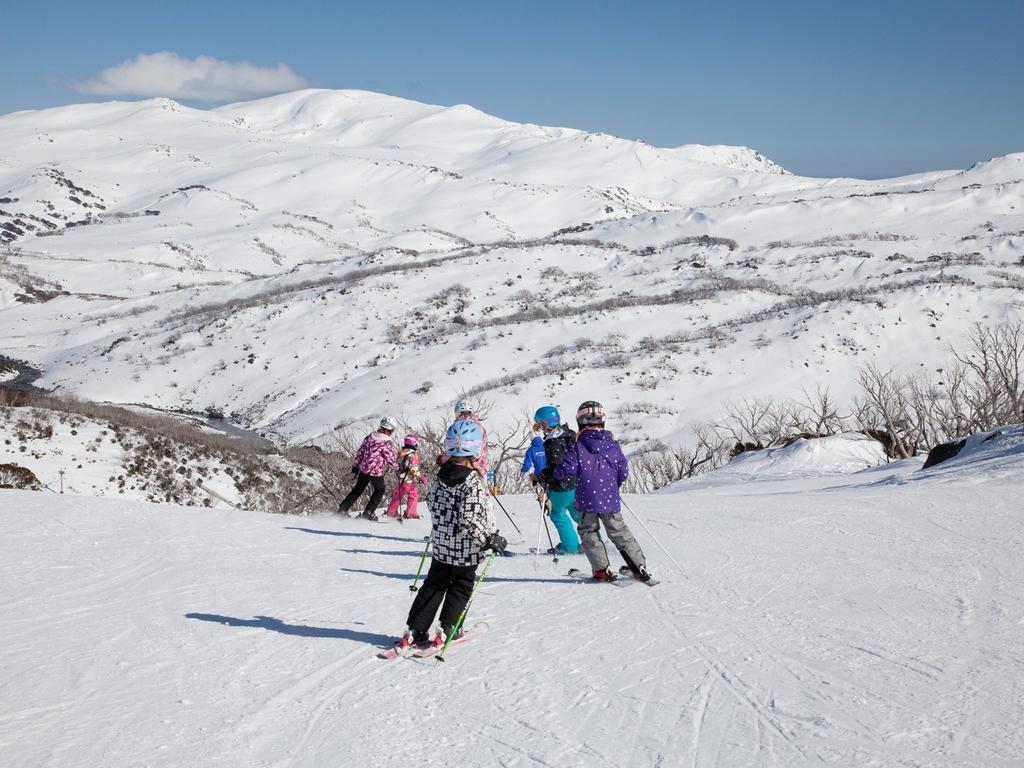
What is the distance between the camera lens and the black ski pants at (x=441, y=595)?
5738 millimetres

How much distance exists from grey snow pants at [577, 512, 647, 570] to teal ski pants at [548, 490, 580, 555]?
4.00 ft

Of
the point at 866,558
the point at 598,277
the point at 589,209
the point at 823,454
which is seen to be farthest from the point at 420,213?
the point at 866,558

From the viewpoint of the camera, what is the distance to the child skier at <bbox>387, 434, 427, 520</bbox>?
13.1m

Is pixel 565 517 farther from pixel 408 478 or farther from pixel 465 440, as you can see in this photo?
pixel 408 478

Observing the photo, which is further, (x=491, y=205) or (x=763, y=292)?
(x=491, y=205)

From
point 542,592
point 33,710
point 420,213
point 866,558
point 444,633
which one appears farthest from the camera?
point 420,213

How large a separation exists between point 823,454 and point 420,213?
12835 centimetres

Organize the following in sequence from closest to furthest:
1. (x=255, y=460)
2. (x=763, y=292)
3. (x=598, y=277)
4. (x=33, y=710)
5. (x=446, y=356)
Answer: (x=33, y=710), (x=255, y=460), (x=446, y=356), (x=763, y=292), (x=598, y=277)

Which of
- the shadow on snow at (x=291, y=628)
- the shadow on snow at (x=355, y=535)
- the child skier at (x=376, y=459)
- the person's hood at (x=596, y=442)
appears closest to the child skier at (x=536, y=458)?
the person's hood at (x=596, y=442)

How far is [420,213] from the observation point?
465 feet

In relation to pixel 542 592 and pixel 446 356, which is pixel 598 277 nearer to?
pixel 446 356

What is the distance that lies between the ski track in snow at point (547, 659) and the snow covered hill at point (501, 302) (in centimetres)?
2637

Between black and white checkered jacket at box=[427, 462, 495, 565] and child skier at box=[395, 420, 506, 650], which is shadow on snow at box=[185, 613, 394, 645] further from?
black and white checkered jacket at box=[427, 462, 495, 565]

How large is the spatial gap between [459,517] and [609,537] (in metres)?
2.42
